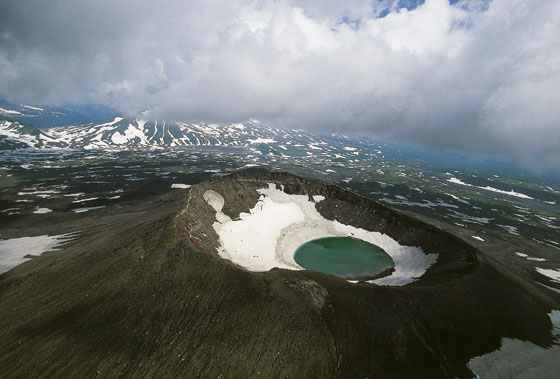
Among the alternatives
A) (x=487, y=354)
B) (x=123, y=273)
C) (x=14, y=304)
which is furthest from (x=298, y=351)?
(x=14, y=304)

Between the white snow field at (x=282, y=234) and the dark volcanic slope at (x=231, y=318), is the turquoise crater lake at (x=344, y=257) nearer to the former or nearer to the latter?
the white snow field at (x=282, y=234)

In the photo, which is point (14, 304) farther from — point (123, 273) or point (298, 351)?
point (298, 351)

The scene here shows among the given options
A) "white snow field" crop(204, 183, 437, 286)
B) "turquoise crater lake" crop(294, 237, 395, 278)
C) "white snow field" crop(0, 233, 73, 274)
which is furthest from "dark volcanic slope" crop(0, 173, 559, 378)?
"turquoise crater lake" crop(294, 237, 395, 278)

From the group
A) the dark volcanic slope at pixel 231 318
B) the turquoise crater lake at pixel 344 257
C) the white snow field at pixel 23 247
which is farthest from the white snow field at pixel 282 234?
the white snow field at pixel 23 247

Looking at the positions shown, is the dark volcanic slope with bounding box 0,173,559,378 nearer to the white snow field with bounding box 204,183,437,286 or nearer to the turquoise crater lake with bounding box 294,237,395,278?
the white snow field with bounding box 204,183,437,286

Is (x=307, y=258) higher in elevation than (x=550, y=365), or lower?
lower

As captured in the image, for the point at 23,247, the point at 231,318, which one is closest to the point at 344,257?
the point at 231,318
